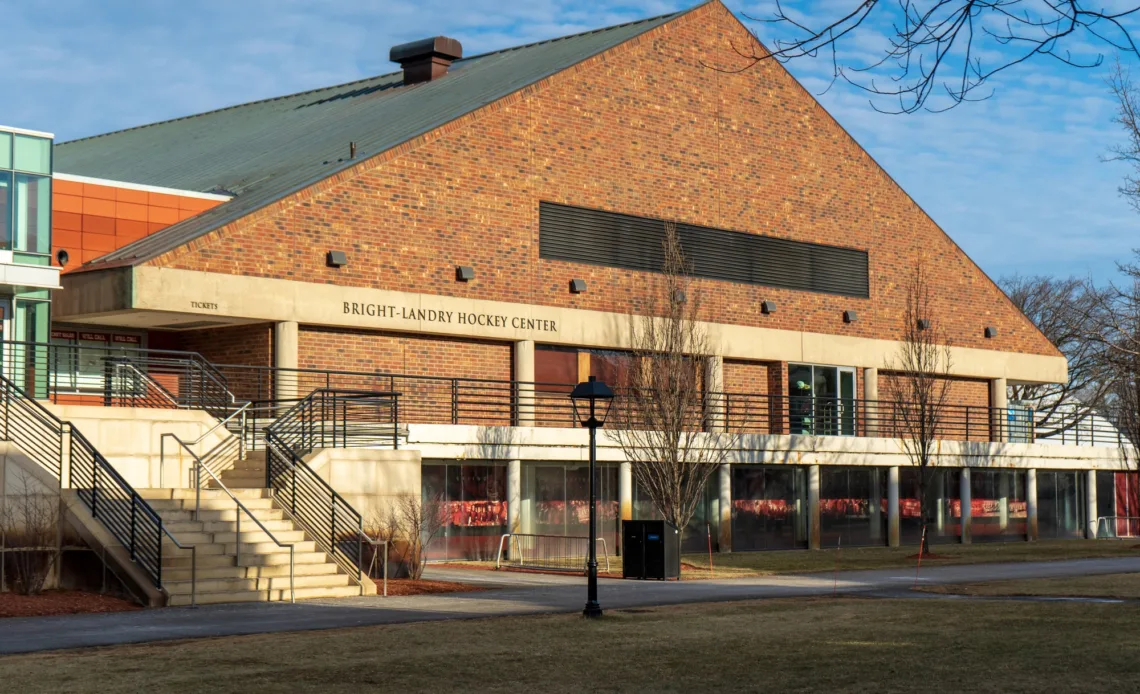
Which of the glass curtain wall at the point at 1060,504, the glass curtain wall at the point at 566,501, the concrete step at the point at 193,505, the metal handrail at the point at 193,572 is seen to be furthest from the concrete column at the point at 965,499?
the metal handrail at the point at 193,572

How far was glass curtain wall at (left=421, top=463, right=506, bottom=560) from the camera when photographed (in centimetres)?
3300

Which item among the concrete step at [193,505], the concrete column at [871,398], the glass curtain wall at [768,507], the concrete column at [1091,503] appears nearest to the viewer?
the concrete step at [193,505]

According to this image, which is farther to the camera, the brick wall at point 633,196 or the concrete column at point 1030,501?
the concrete column at point 1030,501

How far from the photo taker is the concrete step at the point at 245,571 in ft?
70.3

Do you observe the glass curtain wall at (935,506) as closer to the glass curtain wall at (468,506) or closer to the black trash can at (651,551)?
the glass curtain wall at (468,506)

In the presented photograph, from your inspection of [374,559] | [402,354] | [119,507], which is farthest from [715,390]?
[119,507]

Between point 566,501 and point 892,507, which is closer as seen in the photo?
point 566,501

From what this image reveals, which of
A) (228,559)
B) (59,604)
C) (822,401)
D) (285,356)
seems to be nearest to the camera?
(59,604)

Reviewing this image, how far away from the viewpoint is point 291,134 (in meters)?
43.4

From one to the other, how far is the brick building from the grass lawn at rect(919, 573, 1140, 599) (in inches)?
468

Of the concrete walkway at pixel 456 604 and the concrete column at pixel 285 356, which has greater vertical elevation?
the concrete column at pixel 285 356

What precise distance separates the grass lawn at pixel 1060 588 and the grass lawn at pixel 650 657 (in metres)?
4.15

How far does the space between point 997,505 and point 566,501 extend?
16796mm

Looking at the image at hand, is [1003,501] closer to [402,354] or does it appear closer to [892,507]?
[892,507]
